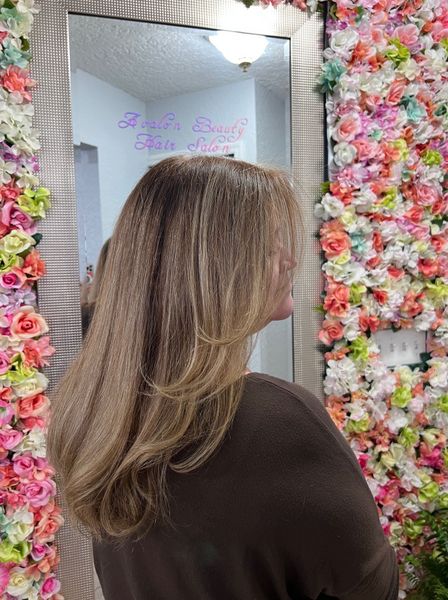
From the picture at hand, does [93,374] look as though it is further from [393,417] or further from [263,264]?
[393,417]

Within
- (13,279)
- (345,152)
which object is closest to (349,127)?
(345,152)

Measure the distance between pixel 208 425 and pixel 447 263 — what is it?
1.48 metres

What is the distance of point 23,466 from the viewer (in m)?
1.37

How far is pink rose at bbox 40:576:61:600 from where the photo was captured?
1.44 m

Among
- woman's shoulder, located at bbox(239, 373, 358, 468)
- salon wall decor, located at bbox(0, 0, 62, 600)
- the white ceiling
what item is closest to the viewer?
woman's shoulder, located at bbox(239, 373, 358, 468)

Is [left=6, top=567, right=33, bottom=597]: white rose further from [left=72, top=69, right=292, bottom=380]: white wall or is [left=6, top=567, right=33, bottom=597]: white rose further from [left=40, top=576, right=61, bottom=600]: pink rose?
[left=72, top=69, right=292, bottom=380]: white wall

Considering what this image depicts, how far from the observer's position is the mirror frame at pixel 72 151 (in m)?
1.39

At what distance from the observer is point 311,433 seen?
599 mm

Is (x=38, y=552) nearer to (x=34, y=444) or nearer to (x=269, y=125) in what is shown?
(x=34, y=444)

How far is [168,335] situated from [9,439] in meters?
0.94

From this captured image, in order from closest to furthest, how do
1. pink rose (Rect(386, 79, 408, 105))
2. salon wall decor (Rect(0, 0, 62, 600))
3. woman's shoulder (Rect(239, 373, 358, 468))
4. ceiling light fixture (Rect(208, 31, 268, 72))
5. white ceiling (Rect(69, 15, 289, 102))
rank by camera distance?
woman's shoulder (Rect(239, 373, 358, 468))
salon wall decor (Rect(0, 0, 62, 600))
white ceiling (Rect(69, 15, 289, 102))
ceiling light fixture (Rect(208, 31, 268, 72))
pink rose (Rect(386, 79, 408, 105))

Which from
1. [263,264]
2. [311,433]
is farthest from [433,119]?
[311,433]

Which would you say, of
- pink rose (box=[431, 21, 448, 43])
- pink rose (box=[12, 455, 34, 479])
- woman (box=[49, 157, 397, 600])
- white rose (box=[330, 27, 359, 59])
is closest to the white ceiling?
white rose (box=[330, 27, 359, 59])

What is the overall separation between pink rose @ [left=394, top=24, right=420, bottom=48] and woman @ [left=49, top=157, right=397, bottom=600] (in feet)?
4.36
